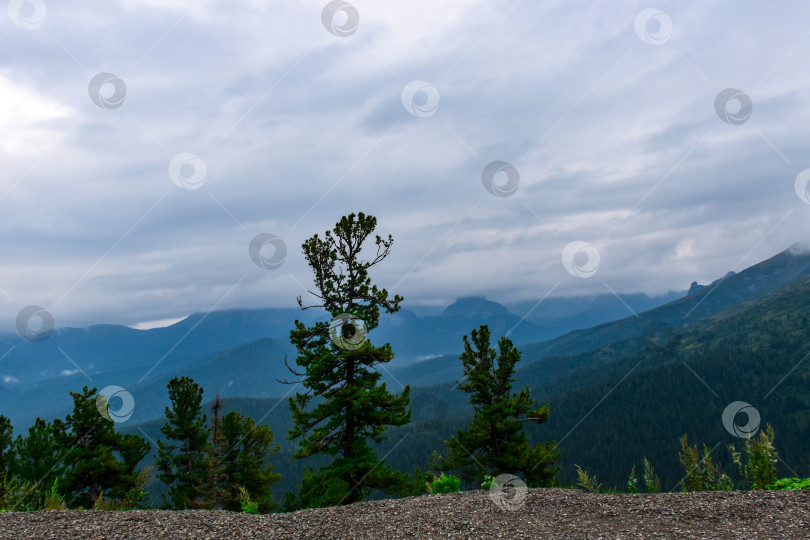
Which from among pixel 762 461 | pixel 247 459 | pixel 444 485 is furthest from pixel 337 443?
pixel 247 459

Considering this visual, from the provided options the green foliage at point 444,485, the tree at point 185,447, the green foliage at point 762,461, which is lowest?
the green foliage at point 762,461

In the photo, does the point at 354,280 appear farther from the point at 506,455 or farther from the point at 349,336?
the point at 506,455

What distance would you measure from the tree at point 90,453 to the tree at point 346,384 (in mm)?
17652

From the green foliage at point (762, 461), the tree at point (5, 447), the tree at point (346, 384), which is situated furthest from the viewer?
the tree at point (5, 447)

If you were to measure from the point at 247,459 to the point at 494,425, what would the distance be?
24.1 metres

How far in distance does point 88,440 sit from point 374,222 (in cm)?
2552

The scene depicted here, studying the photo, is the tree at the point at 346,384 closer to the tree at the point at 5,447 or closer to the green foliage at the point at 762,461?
the green foliage at the point at 762,461

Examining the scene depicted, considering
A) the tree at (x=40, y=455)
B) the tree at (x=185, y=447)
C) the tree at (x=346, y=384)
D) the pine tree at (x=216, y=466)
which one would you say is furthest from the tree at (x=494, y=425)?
the tree at (x=40, y=455)

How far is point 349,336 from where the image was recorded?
2292 cm

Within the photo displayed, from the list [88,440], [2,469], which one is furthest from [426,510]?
[2,469]

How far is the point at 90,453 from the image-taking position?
111ft

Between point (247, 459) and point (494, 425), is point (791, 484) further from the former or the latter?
→ point (247, 459)

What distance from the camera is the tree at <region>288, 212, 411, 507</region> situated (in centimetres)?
2278

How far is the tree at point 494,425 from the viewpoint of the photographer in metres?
29.3
